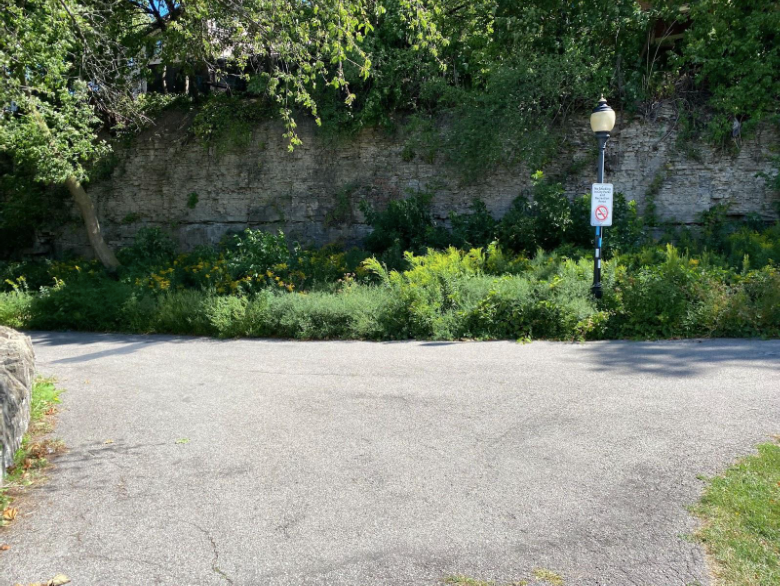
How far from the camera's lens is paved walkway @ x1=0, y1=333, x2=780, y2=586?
3371mm

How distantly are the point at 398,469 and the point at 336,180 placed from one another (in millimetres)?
12478

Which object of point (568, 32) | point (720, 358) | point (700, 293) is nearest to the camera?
point (720, 358)

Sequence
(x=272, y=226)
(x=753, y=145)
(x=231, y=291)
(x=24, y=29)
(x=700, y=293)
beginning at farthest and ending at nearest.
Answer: (x=272, y=226), (x=753, y=145), (x=231, y=291), (x=24, y=29), (x=700, y=293)

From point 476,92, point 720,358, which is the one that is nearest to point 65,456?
point 720,358

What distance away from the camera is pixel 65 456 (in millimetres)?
5117

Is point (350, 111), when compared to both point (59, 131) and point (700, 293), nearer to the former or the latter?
point (59, 131)

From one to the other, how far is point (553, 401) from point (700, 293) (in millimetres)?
4395

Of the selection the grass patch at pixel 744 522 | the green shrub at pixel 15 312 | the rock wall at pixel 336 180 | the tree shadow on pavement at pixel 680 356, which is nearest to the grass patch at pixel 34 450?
the grass patch at pixel 744 522

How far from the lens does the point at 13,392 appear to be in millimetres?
5012

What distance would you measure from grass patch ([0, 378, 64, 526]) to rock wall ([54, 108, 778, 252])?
1013 cm

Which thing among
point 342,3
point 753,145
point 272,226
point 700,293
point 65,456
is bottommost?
point 65,456

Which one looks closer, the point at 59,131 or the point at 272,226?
the point at 59,131

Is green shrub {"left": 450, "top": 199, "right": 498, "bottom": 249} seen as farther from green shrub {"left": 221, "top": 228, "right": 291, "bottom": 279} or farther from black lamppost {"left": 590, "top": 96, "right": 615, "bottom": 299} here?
green shrub {"left": 221, "top": 228, "right": 291, "bottom": 279}

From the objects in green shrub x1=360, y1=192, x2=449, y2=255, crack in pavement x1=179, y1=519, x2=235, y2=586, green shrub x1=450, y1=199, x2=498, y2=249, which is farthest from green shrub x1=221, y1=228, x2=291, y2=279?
crack in pavement x1=179, y1=519, x2=235, y2=586
